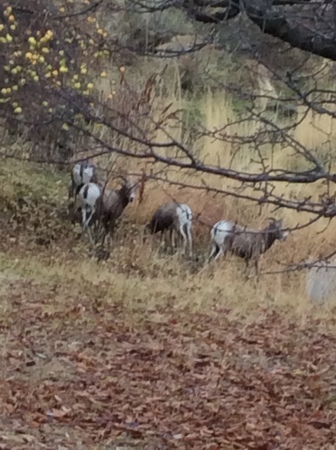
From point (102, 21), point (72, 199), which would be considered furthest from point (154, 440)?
point (102, 21)

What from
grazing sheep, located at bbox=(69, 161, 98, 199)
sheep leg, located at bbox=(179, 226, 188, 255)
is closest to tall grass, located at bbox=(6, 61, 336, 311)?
sheep leg, located at bbox=(179, 226, 188, 255)

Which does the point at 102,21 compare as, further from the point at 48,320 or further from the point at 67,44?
the point at 48,320

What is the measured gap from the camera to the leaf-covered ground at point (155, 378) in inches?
212

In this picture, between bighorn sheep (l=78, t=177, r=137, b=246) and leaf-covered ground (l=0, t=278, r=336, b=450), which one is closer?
leaf-covered ground (l=0, t=278, r=336, b=450)

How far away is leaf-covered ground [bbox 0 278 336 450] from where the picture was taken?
539cm

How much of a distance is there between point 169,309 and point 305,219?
4320 mm

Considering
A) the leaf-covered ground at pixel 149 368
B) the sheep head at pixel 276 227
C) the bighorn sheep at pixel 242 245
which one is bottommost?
the leaf-covered ground at pixel 149 368

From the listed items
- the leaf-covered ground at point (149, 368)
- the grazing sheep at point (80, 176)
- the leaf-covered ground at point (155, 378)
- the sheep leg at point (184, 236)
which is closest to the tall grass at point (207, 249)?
the leaf-covered ground at point (149, 368)

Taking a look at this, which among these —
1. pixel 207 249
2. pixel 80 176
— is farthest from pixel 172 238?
pixel 80 176

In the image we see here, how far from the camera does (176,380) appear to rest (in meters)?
6.46

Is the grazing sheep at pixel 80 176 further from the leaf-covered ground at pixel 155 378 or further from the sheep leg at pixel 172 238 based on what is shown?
the leaf-covered ground at pixel 155 378

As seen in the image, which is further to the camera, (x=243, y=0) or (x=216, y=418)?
(x=216, y=418)

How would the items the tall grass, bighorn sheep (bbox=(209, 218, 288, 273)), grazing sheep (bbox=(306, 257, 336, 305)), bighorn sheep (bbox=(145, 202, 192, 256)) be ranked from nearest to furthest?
1. the tall grass
2. grazing sheep (bbox=(306, 257, 336, 305))
3. bighorn sheep (bbox=(209, 218, 288, 273))
4. bighorn sheep (bbox=(145, 202, 192, 256))

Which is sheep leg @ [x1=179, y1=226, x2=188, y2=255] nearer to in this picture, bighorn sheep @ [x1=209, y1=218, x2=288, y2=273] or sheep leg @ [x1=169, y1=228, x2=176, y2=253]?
sheep leg @ [x1=169, y1=228, x2=176, y2=253]
